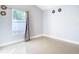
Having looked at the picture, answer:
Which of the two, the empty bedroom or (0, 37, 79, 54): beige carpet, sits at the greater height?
the empty bedroom

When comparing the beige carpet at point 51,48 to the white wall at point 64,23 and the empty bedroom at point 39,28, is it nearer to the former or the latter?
the empty bedroom at point 39,28

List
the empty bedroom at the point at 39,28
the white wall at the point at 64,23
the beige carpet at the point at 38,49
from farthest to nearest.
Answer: the white wall at the point at 64,23 → the empty bedroom at the point at 39,28 → the beige carpet at the point at 38,49

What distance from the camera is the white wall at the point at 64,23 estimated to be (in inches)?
144

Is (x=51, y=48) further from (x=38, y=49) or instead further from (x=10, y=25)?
(x=10, y=25)

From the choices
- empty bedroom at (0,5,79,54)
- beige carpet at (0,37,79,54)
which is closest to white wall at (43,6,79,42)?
empty bedroom at (0,5,79,54)

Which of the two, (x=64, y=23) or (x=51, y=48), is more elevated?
(x=64, y=23)

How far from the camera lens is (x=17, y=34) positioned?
3.48 meters

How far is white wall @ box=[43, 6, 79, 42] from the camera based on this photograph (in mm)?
3660

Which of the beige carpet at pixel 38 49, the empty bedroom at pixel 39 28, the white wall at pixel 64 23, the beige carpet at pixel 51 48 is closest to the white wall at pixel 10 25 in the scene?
the empty bedroom at pixel 39 28

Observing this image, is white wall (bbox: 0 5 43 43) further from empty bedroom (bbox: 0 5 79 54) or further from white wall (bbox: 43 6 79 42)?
white wall (bbox: 43 6 79 42)

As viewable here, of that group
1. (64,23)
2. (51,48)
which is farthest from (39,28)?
(51,48)

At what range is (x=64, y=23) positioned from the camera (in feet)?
13.3

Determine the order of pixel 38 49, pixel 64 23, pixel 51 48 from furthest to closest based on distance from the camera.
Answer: pixel 64 23 < pixel 51 48 < pixel 38 49

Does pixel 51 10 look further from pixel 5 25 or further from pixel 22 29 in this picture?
pixel 5 25
